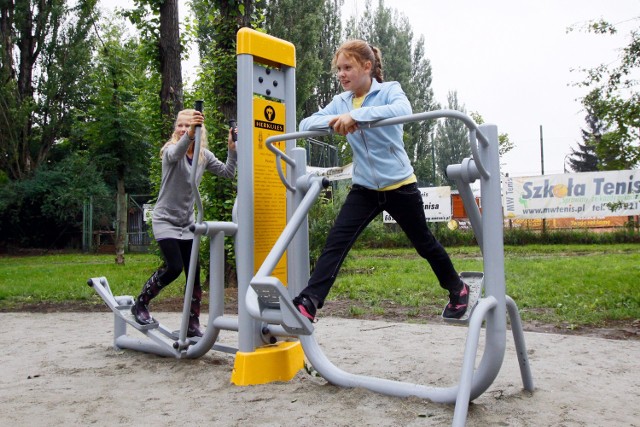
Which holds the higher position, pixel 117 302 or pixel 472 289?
pixel 472 289

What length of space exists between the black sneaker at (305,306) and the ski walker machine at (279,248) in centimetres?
5

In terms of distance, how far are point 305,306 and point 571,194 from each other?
12.3 meters

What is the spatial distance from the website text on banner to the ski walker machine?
37.2 feet

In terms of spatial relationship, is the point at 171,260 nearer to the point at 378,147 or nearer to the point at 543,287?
the point at 378,147

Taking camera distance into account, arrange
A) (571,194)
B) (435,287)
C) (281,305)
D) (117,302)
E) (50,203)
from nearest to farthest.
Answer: (281,305) < (117,302) < (435,287) < (571,194) < (50,203)

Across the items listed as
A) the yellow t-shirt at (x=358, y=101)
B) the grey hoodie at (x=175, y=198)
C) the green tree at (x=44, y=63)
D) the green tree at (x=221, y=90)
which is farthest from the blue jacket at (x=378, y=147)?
the green tree at (x=44, y=63)

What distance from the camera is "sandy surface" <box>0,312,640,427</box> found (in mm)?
2404

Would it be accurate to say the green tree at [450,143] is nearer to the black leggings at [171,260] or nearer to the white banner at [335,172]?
the white banner at [335,172]

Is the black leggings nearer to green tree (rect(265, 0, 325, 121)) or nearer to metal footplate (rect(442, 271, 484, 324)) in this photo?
metal footplate (rect(442, 271, 484, 324))

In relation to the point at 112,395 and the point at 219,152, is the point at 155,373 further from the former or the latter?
the point at 219,152

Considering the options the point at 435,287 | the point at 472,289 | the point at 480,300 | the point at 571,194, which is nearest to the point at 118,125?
the point at 435,287

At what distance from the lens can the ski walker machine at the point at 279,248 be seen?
2.37 meters

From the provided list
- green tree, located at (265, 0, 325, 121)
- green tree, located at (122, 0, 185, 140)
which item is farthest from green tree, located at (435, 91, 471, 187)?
green tree, located at (122, 0, 185, 140)

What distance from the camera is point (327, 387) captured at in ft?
9.37
